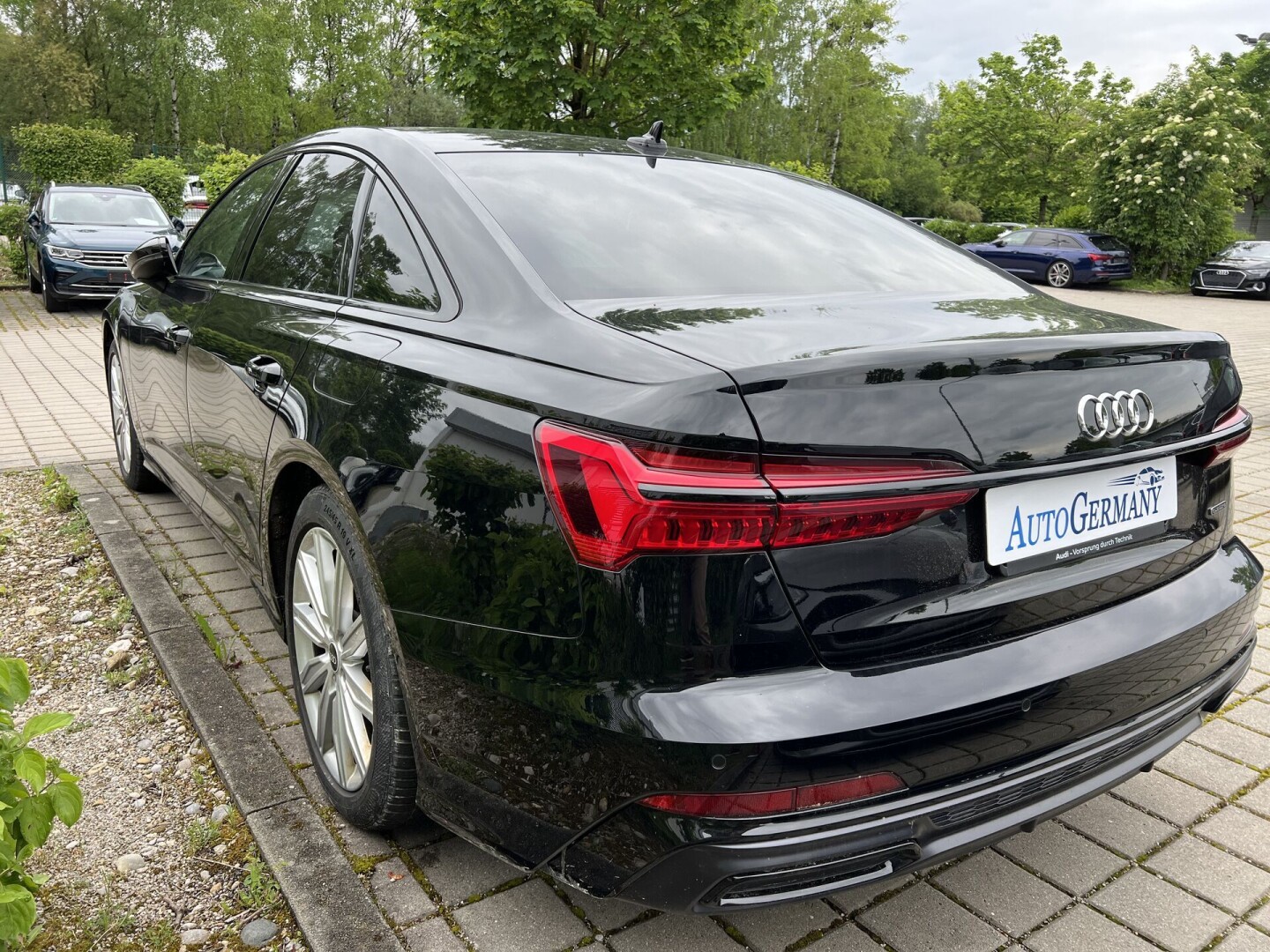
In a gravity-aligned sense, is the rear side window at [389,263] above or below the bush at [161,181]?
below

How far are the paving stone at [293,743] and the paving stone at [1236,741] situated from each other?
8.09 ft

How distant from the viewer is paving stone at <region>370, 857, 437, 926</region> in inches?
82.7

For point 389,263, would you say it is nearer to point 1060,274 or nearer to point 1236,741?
point 1236,741

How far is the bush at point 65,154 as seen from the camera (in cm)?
1925

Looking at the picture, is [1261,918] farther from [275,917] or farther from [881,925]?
[275,917]

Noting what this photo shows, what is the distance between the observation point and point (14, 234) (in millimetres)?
18125

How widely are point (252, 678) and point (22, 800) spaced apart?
1390 mm

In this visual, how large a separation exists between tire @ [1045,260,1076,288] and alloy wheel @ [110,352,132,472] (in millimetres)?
22470

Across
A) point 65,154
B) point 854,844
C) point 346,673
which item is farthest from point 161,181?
point 854,844

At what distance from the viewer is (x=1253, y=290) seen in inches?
882

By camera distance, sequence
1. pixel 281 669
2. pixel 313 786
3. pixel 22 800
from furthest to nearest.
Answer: pixel 281 669 < pixel 313 786 < pixel 22 800

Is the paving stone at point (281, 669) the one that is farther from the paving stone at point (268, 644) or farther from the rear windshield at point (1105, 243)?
the rear windshield at point (1105, 243)

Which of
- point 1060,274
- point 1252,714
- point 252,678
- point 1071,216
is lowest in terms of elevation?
point 252,678

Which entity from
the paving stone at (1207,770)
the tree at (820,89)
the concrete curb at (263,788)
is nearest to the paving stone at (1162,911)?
the paving stone at (1207,770)
